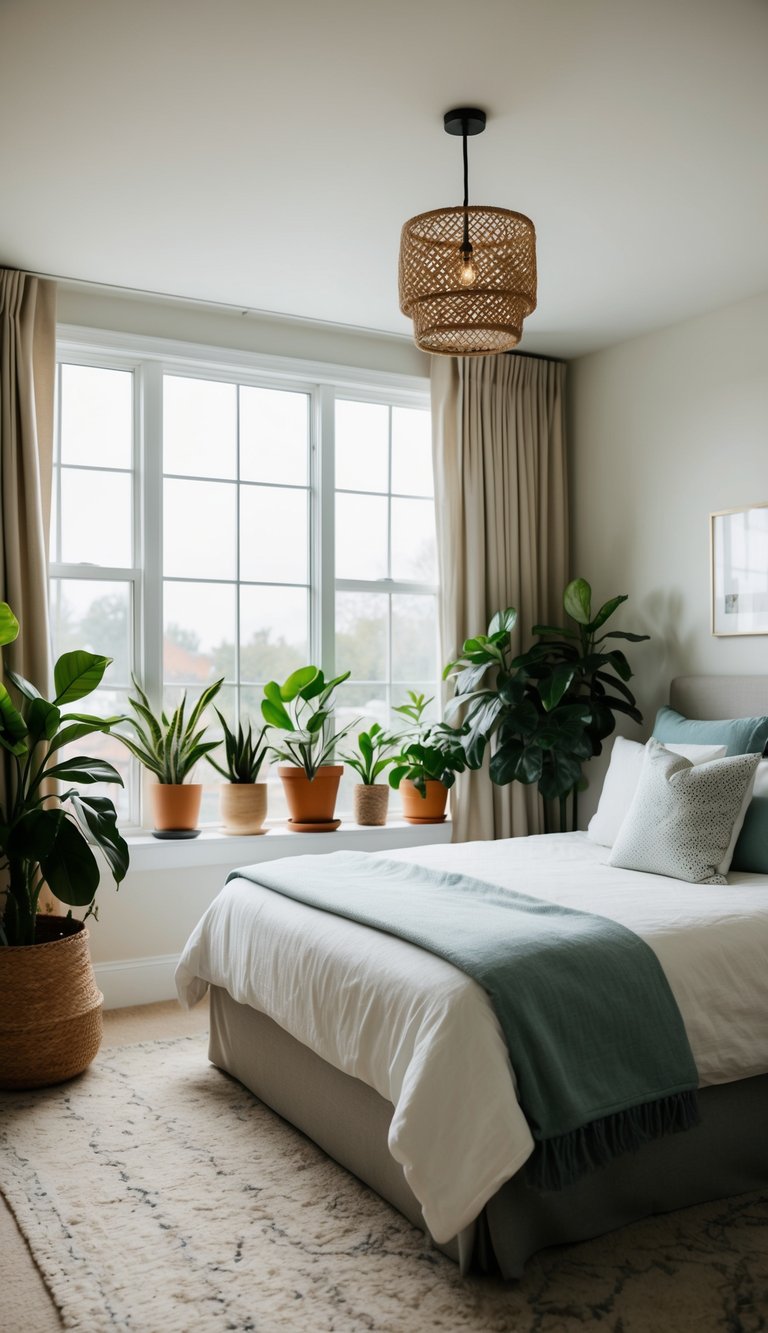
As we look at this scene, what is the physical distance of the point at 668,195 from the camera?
3340 mm

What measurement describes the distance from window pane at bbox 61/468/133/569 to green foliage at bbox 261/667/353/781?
0.81 meters

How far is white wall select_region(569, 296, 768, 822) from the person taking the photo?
4266 millimetres

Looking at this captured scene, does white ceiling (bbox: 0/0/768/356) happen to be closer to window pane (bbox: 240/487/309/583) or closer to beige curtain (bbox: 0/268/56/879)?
beige curtain (bbox: 0/268/56/879)

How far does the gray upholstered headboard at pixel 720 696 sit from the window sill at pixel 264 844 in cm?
116

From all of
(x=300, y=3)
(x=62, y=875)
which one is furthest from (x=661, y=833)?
(x=300, y=3)

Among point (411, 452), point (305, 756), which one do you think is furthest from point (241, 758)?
point (411, 452)

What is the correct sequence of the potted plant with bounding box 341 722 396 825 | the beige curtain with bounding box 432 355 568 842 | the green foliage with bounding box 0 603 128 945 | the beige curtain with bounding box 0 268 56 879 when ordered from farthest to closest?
the beige curtain with bounding box 432 355 568 842, the potted plant with bounding box 341 722 396 825, the beige curtain with bounding box 0 268 56 879, the green foliage with bounding box 0 603 128 945

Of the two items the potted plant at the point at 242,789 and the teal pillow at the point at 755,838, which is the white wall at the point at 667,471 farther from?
the potted plant at the point at 242,789

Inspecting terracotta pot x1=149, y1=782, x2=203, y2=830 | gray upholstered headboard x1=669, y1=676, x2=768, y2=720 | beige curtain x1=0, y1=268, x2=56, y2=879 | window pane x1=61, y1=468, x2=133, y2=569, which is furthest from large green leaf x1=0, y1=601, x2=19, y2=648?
gray upholstered headboard x1=669, y1=676, x2=768, y2=720

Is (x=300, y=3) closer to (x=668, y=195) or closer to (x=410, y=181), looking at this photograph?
(x=410, y=181)

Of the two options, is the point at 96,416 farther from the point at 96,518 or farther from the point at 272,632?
the point at 272,632

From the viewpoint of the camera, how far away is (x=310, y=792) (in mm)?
4469

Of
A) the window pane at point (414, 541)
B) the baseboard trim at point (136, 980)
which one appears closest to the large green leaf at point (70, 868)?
the baseboard trim at point (136, 980)

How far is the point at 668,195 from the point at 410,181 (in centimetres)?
81
